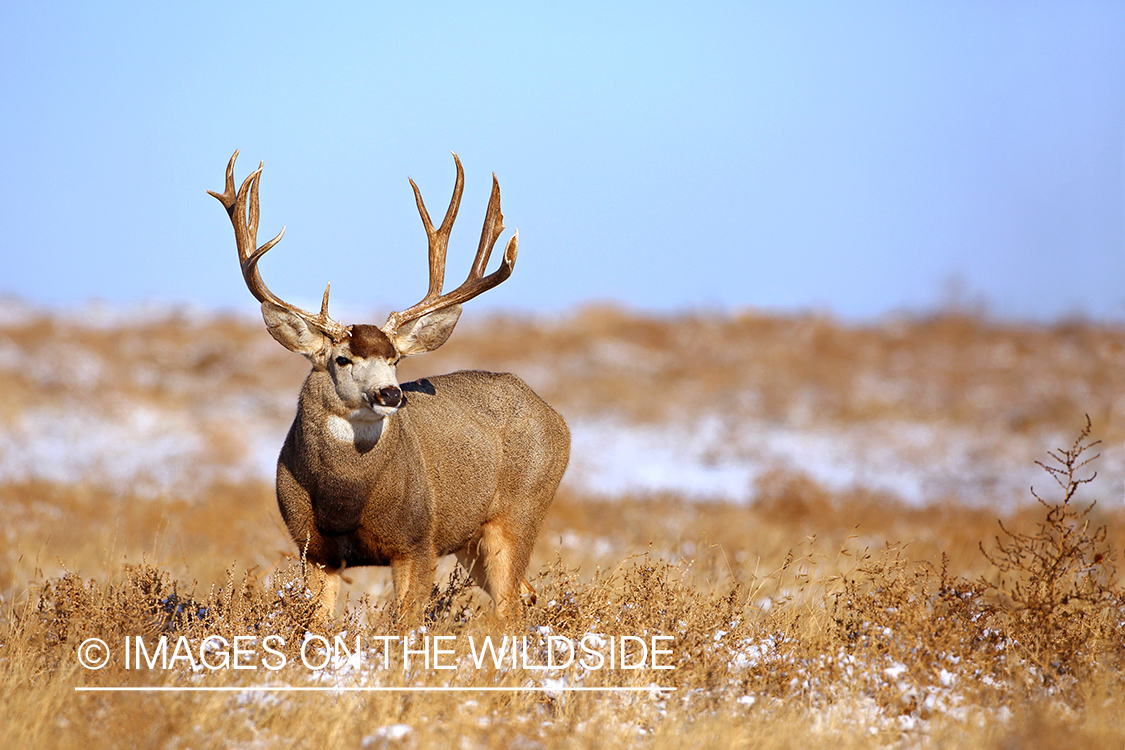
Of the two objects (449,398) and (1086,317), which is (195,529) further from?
(1086,317)

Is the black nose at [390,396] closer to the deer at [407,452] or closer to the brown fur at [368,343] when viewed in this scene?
the deer at [407,452]

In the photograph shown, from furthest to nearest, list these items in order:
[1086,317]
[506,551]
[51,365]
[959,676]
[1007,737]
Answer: [1086,317]
[51,365]
[506,551]
[959,676]
[1007,737]

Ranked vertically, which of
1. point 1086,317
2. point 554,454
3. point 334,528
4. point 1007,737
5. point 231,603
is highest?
point 1086,317

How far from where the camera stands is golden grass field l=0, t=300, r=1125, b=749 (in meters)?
4.57

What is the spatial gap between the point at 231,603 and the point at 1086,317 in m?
30.7

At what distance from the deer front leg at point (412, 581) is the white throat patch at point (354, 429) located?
2.25 feet

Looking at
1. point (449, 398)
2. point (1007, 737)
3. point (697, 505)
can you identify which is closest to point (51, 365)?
point (697, 505)

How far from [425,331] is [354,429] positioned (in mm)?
856

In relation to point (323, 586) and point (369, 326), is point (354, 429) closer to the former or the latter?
point (369, 326)

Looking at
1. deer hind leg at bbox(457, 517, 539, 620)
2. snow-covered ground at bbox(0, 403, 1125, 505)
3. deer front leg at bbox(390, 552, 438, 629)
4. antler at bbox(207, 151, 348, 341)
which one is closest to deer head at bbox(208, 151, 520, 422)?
antler at bbox(207, 151, 348, 341)

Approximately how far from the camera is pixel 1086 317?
3083 cm

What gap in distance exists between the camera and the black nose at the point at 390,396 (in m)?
5.46

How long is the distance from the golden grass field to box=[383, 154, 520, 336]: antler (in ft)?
5.72

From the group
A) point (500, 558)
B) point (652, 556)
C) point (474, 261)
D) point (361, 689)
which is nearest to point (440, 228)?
point (474, 261)
